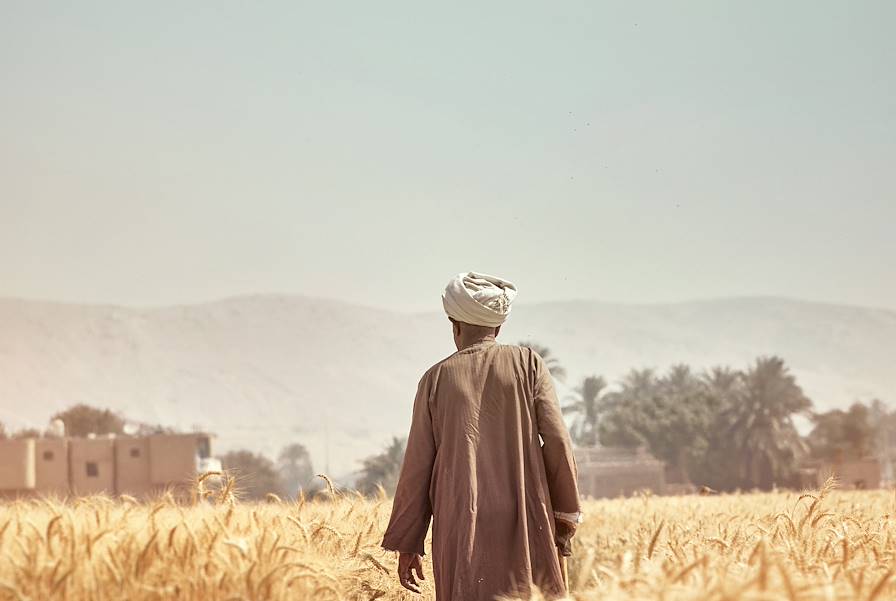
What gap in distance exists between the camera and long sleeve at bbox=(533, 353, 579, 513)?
20.3ft

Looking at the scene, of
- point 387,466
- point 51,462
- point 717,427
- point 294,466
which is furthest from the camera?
point 294,466

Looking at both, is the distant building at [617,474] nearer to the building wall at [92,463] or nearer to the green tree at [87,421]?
the building wall at [92,463]

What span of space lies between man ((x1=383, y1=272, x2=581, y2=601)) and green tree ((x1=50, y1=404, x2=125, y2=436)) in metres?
102

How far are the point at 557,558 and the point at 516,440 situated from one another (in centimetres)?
63

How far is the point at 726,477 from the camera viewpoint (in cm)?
8188

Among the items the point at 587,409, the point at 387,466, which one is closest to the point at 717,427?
the point at 587,409

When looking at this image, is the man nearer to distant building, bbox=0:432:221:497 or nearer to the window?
distant building, bbox=0:432:221:497

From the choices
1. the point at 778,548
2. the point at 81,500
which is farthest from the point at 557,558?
the point at 81,500

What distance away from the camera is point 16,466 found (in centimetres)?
6450

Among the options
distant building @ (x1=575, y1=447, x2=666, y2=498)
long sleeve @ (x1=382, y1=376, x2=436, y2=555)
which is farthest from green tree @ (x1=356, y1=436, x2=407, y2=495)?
long sleeve @ (x1=382, y1=376, x2=436, y2=555)

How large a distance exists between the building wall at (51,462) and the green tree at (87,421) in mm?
36586

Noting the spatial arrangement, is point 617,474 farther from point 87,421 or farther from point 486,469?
point 486,469

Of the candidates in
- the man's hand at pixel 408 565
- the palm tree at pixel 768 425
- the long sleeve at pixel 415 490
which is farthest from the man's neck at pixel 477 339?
the palm tree at pixel 768 425

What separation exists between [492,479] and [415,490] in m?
0.46
